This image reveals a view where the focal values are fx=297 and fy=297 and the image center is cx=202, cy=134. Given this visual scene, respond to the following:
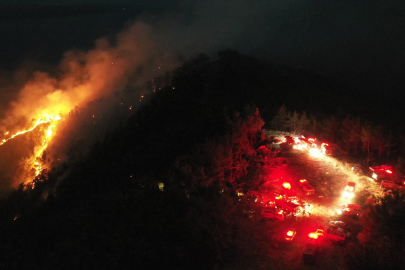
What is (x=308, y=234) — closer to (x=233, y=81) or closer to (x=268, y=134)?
(x=268, y=134)

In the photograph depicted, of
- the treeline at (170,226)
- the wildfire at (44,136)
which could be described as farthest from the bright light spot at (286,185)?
the wildfire at (44,136)

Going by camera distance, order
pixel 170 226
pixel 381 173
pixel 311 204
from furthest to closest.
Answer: pixel 381 173, pixel 311 204, pixel 170 226

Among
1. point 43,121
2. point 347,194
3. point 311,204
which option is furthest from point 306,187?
point 43,121

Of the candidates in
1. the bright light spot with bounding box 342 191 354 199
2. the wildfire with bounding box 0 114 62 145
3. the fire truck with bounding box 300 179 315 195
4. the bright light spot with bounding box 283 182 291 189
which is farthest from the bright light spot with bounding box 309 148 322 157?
the wildfire with bounding box 0 114 62 145

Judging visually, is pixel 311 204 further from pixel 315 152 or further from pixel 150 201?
pixel 150 201

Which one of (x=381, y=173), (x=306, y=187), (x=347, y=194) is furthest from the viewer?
(x=381, y=173)

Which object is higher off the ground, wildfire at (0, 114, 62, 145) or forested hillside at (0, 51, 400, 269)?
wildfire at (0, 114, 62, 145)

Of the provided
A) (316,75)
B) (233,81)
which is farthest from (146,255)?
(316,75)

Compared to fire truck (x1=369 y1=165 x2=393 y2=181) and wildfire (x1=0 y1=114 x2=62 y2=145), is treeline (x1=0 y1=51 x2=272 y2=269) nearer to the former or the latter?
fire truck (x1=369 y1=165 x2=393 y2=181)

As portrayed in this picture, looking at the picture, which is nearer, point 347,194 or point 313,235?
point 313,235
